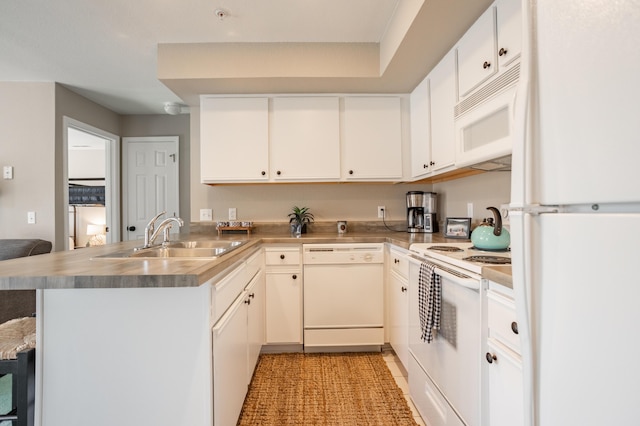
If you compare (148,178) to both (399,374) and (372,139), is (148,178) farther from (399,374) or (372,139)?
(399,374)

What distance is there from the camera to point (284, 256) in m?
2.36

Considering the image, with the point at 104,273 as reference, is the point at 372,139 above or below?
above

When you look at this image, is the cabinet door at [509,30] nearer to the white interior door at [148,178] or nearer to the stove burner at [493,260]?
the stove burner at [493,260]

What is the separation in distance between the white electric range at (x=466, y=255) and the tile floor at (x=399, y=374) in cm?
89

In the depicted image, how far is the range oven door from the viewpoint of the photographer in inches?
43.8

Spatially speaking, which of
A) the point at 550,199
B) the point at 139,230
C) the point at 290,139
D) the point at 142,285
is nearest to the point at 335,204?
the point at 290,139

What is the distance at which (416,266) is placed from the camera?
5.57 ft

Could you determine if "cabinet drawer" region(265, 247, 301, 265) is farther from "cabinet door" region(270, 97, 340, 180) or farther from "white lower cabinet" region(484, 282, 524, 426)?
"white lower cabinet" region(484, 282, 524, 426)

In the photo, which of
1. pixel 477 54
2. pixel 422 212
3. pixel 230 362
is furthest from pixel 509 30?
pixel 230 362

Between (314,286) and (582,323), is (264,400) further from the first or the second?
(582,323)

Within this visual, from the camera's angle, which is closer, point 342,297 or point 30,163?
point 342,297

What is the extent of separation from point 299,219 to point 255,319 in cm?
102

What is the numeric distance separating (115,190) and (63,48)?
5.97 feet

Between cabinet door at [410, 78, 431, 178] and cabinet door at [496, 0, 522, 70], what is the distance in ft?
2.84
